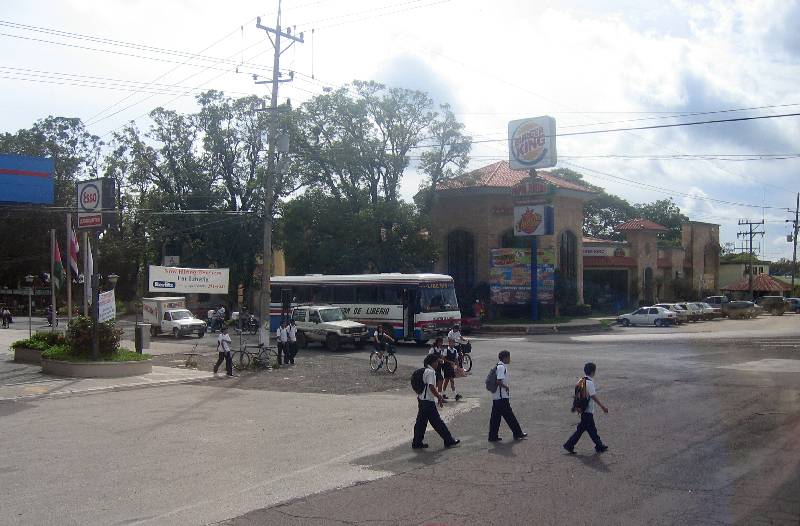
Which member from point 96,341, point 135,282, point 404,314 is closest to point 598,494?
point 96,341

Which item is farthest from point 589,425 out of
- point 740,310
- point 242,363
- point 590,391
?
point 740,310

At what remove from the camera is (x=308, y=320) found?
1273 inches

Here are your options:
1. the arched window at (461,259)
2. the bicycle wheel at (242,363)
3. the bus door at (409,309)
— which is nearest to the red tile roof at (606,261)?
the arched window at (461,259)

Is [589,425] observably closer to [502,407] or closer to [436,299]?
[502,407]

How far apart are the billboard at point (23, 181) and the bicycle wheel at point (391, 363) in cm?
1409

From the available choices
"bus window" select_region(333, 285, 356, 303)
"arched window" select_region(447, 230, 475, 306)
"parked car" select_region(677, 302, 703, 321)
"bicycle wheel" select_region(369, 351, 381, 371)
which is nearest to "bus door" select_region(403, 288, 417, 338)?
"bus window" select_region(333, 285, 356, 303)

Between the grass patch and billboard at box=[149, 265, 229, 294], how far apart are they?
23.7ft

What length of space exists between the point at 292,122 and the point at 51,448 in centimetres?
3606

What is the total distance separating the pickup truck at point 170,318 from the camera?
4131cm

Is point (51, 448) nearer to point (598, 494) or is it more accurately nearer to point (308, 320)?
point (598, 494)

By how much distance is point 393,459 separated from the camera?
1141 centimetres

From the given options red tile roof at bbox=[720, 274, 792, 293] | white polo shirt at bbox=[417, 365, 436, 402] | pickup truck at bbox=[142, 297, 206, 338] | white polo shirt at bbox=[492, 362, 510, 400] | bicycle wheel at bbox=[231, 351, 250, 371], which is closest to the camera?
white polo shirt at bbox=[417, 365, 436, 402]

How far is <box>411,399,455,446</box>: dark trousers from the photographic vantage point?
1185cm

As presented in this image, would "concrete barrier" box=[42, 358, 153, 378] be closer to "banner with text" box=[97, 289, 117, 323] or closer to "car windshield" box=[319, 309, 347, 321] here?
"banner with text" box=[97, 289, 117, 323]
